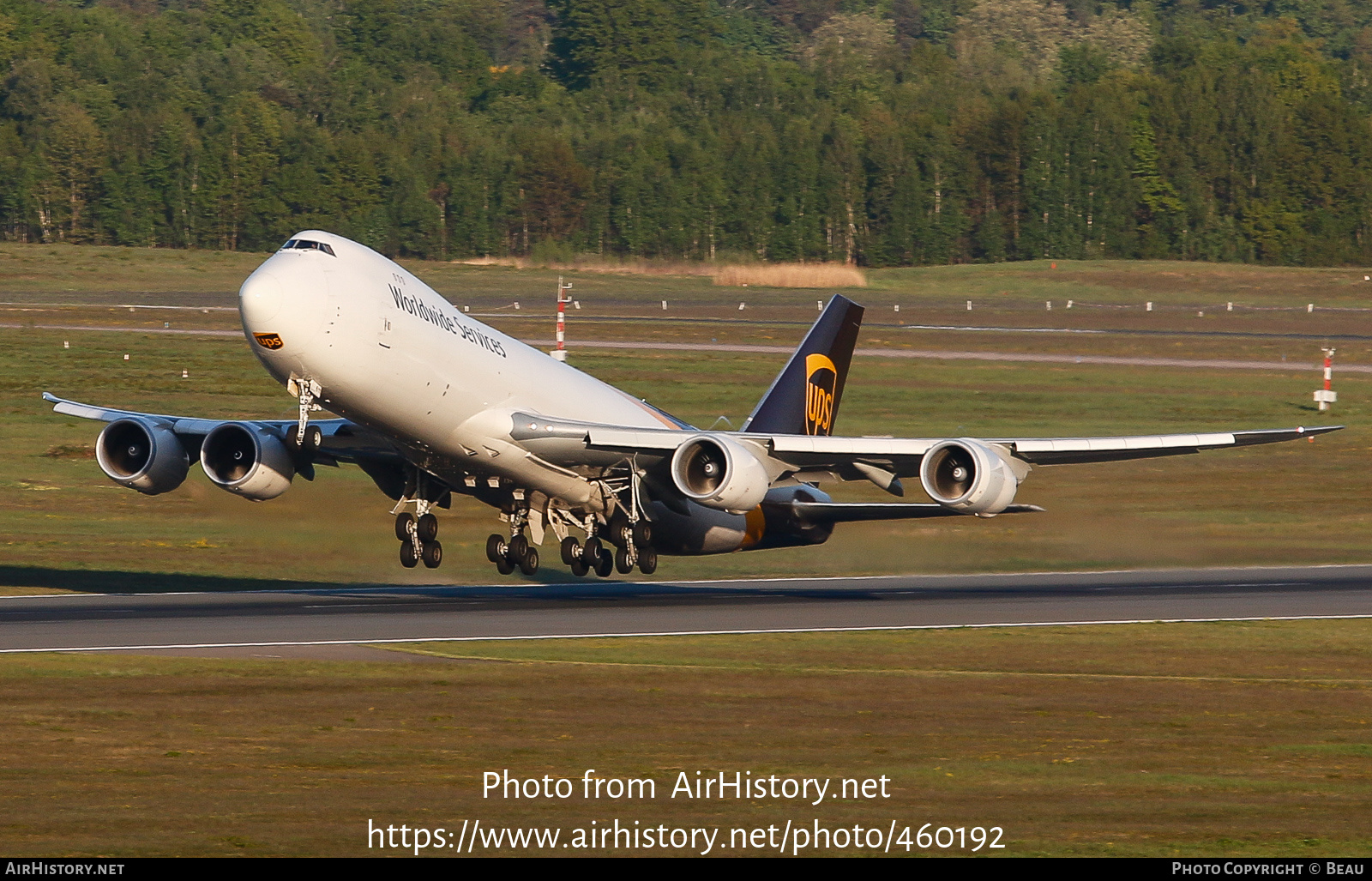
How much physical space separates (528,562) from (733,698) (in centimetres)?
1308

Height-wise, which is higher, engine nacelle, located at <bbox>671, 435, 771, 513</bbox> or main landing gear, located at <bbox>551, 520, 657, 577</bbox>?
engine nacelle, located at <bbox>671, 435, 771, 513</bbox>

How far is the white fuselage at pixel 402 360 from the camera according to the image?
110 ft

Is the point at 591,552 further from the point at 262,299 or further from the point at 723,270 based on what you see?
the point at 723,270

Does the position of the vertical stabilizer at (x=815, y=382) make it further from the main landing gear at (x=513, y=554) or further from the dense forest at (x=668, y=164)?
the dense forest at (x=668, y=164)

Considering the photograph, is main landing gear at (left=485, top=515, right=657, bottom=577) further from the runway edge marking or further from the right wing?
the right wing

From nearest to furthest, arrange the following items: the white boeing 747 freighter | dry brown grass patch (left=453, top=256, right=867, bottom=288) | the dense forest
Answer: the white boeing 747 freighter
dry brown grass patch (left=453, top=256, right=867, bottom=288)
the dense forest

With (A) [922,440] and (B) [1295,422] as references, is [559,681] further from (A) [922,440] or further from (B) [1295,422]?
(B) [1295,422]

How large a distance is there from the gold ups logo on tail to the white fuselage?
28.3ft

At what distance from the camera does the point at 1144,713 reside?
29.5 m

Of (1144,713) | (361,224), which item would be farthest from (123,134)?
(1144,713)

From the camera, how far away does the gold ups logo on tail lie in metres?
48.8

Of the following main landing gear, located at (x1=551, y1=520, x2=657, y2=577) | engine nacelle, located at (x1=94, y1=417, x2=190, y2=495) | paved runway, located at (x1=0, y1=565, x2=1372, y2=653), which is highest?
engine nacelle, located at (x1=94, y1=417, x2=190, y2=495)

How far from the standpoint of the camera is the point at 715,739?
2684cm

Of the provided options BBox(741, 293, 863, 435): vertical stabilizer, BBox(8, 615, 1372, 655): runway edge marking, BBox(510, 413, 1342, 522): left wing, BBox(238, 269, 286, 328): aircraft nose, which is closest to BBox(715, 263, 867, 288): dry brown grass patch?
BBox(741, 293, 863, 435): vertical stabilizer
